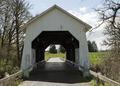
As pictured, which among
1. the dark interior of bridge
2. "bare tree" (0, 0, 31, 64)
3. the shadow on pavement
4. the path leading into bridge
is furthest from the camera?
"bare tree" (0, 0, 31, 64)

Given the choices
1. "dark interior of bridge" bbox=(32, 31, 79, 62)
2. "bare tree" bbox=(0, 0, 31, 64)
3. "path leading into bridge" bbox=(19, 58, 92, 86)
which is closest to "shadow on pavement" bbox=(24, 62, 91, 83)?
"path leading into bridge" bbox=(19, 58, 92, 86)

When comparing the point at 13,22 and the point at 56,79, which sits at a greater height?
the point at 13,22

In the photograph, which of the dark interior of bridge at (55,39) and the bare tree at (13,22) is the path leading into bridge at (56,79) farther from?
the bare tree at (13,22)

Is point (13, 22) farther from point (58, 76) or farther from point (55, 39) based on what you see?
point (58, 76)

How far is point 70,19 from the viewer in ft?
92.3

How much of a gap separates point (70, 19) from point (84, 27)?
1227 millimetres

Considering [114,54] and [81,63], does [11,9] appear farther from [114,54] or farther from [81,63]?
[114,54]

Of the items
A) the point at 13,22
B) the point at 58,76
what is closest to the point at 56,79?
the point at 58,76

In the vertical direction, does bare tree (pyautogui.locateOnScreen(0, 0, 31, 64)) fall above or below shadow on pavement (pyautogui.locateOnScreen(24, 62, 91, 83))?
above

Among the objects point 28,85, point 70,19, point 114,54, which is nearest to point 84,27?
point 70,19

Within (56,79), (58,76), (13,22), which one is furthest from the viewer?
(13,22)

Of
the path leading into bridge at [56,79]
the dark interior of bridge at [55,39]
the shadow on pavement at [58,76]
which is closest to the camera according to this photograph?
the path leading into bridge at [56,79]

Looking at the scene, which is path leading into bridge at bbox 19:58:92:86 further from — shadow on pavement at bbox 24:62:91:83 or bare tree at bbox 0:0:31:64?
bare tree at bbox 0:0:31:64

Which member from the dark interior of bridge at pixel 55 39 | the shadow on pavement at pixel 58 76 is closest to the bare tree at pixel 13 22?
the dark interior of bridge at pixel 55 39
